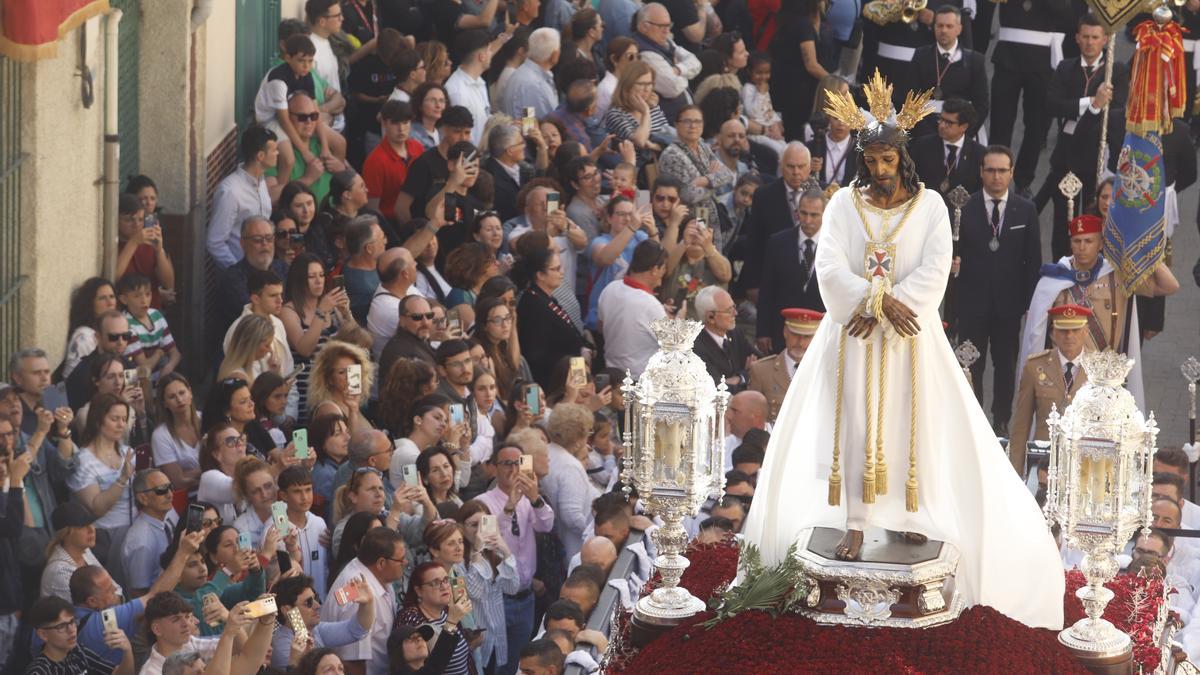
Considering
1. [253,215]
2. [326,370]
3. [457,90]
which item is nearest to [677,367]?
[326,370]

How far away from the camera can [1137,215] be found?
17812mm

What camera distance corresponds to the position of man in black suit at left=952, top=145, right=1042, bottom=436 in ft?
60.5

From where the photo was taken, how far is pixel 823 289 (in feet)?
37.6

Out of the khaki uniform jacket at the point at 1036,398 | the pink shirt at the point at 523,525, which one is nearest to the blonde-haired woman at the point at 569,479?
the pink shirt at the point at 523,525

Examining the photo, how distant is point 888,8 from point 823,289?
11.9 meters

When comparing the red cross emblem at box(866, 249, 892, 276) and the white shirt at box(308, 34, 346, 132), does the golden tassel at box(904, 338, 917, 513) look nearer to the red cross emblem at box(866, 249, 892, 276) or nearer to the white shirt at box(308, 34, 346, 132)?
the red cross emblem at box(866, 249, 892, 276)

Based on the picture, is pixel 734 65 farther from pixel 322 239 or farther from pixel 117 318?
pixel 117 318

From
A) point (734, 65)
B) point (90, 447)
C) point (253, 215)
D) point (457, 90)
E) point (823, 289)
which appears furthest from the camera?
point (734, 65)

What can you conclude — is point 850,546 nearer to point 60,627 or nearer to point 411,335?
point 60,627

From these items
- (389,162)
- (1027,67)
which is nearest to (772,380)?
(389,162)

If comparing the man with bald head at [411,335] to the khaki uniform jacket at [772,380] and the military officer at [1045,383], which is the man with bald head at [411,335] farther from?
the military officer at [1045,383]

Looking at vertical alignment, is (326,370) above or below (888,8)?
below

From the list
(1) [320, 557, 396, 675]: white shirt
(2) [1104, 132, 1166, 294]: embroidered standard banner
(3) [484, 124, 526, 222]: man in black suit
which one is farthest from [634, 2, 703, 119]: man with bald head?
(1) [320, 557, 396, 675]: white shirt

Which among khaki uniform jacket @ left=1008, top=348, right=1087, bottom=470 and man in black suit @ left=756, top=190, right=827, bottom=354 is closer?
khaki uniform jacket @ left=1008, top=348, right=1087, bottom=470
